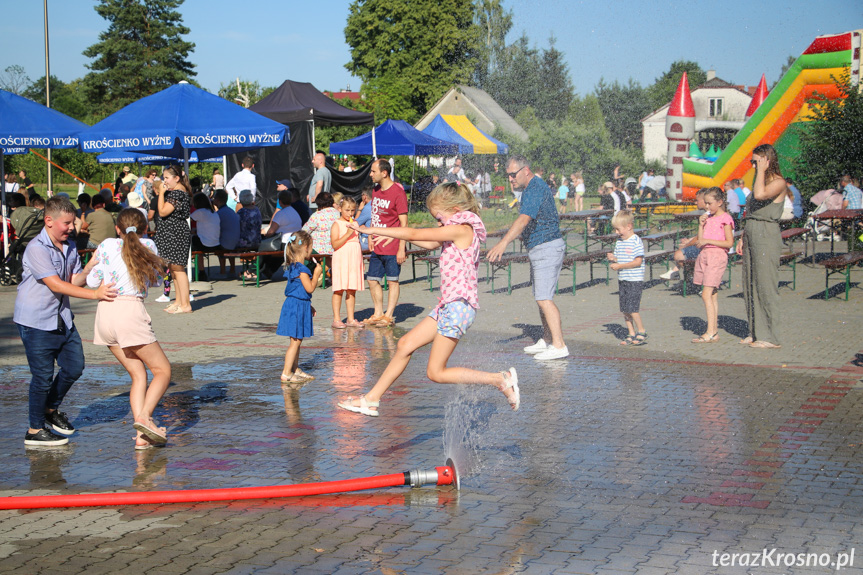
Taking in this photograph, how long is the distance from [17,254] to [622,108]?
2536 cm

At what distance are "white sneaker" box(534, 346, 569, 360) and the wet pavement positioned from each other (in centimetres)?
15

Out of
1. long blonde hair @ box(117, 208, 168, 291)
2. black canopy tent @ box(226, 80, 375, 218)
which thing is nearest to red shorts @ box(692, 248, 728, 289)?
long blonde hair @ box(117, 208, 168, 291)

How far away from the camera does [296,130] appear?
24438 millimetres

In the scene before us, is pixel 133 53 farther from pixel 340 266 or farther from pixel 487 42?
pixel 340 266

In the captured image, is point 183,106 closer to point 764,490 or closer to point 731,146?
point 764,490

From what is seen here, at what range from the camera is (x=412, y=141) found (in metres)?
23.7

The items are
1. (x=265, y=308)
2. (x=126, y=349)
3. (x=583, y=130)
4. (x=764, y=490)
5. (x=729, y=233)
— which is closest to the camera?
(x=764, y=490)

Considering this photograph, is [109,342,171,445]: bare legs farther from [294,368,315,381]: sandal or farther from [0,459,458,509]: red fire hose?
[294,368,315,381]: sandal

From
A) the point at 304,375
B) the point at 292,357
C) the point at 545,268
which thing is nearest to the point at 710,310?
the point at 545,268

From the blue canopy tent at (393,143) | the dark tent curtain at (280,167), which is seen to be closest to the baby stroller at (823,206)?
the blue canopy tent at (393,143)

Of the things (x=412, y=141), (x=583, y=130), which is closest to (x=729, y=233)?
(x=412, y=141)

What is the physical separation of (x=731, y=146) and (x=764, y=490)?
69.2 ft

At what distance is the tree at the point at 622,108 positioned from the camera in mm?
31345

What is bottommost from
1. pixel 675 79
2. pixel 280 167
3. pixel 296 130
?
pixel 280 167
